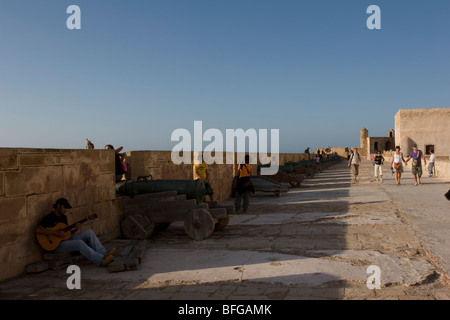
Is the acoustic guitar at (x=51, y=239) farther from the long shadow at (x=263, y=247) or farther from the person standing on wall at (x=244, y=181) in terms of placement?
the person standing on wall at (x=244, y=181)

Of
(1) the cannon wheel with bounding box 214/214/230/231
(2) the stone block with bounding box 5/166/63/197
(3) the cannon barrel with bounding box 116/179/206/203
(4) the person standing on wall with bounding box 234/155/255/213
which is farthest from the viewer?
(4) the person standing on wall with bounding box 234/155/255/213

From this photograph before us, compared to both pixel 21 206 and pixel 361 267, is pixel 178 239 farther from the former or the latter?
pixel 361 267

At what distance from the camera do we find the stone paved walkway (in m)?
3.43

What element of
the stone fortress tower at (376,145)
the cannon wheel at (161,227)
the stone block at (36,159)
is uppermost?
the stone fortress tower at (376,145)

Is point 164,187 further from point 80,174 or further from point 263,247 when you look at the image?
point 263,247

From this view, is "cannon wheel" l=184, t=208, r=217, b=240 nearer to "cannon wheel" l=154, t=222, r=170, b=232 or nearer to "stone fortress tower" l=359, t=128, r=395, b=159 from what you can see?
"cannon wheel" l=154, t=222, r=170, b=232

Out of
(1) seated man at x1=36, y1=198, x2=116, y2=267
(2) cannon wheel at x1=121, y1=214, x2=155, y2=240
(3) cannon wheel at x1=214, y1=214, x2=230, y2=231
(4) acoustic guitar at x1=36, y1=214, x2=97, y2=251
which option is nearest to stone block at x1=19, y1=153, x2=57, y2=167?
(1) seated man at x1=36, y1=198, x2=116, y2=267

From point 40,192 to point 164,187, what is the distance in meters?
2.01

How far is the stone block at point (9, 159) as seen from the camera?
4191 millimetres

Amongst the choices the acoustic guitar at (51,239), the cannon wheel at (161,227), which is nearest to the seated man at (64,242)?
the acoustic guitar at (51,239)

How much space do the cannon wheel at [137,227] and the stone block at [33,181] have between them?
137 centimetres

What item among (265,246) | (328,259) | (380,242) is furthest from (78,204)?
(380,242)

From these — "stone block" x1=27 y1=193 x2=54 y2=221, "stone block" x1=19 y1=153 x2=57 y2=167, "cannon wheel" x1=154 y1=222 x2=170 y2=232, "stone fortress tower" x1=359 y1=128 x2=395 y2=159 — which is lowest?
"cannon wheel" x1=154 y1=222 x2=170 y2=232
